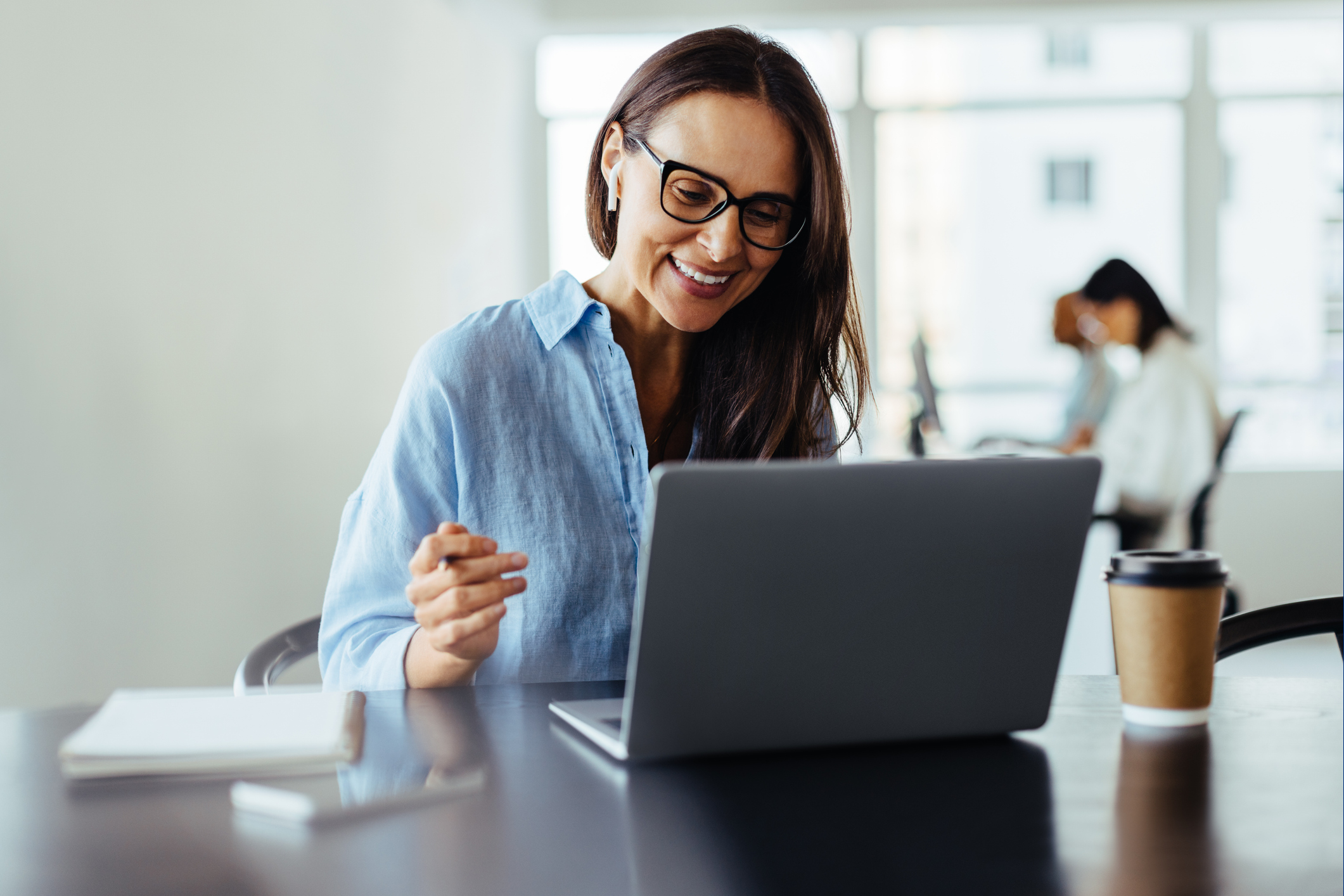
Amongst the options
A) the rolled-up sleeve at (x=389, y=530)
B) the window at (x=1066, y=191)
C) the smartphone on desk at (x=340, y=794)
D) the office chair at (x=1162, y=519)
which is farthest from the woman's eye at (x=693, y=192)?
the window at (x=1066, y=191)

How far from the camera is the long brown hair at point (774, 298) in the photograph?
4.26 feet

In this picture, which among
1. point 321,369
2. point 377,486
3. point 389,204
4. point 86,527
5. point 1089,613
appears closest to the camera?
point 377,486

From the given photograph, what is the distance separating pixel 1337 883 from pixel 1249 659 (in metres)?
4.24

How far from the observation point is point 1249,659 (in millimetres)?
4281

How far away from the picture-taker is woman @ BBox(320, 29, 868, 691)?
4.06 feet

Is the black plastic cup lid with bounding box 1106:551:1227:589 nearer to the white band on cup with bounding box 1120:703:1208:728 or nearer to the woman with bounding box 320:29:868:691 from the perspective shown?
the white band on cup with bounding box 1120:703:1208:728

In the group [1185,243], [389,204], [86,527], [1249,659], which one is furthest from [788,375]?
[1185,243]

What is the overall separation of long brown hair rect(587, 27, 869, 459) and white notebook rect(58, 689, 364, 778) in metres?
0.71

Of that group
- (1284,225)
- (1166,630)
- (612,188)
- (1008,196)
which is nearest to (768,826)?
(1166,630)

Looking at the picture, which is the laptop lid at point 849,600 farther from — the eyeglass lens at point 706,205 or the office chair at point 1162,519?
the office chair at point 1162,519

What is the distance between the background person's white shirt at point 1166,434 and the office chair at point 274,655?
2.90 metres

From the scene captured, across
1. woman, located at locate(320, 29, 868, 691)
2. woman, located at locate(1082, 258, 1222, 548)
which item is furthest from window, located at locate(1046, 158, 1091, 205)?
woman, located at locate(320, 29, 868, 691)

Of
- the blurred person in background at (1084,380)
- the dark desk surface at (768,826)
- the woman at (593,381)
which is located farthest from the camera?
the blurred person in background at (1084,380)

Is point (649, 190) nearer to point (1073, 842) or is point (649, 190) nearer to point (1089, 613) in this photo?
point (1073, 842)
